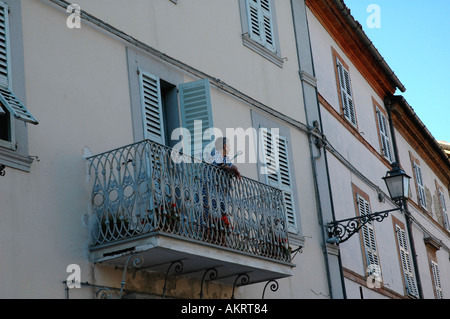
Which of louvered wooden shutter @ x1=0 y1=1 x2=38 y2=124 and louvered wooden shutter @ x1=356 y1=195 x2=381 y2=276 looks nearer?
louvered wooden shutter @ x1=0 y1=1 x2=38 y2=124

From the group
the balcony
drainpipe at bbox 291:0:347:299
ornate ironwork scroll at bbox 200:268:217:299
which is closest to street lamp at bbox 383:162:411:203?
drainpipe at bbox 291:0:347:299

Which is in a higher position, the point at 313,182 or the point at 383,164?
the point at 383,164

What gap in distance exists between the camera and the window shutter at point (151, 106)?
35.2 ft

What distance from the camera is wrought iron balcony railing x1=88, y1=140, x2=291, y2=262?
9.12m

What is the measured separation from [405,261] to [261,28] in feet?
24.0

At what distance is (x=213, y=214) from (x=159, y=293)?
1137 millimetres

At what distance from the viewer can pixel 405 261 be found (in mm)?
19031

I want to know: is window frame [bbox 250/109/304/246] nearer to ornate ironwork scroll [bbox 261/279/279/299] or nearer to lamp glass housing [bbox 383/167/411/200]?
ornate ironwork scroll [bbox 261/279/279/299]

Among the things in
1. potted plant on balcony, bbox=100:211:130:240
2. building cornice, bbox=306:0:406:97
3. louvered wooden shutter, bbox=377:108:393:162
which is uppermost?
building cornice, bbox=306:0:406:97

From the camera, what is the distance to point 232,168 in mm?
10734

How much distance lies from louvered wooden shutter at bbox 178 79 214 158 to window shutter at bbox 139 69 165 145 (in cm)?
37

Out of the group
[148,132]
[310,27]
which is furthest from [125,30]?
[310,27]

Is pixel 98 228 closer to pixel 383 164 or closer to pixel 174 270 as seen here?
pixel 174 270

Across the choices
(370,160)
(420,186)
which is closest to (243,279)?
(370,160)
